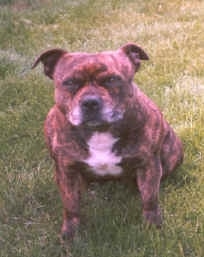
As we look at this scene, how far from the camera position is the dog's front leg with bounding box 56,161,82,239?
131 inches

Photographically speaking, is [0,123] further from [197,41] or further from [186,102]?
[197,41]

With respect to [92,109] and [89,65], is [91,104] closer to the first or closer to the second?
[92,109]

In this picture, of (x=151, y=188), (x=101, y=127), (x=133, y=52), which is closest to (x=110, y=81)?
(x=101, y=127)

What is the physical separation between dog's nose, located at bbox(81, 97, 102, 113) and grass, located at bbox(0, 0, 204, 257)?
0.76m

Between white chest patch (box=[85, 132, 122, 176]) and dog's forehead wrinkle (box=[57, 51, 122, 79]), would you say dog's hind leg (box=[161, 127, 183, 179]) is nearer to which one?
white chest patch (box=[85, 132, 122, 176])

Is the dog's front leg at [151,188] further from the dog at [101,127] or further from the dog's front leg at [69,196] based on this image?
the dog's front leg at [69,196]

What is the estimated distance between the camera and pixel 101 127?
10.3 feet

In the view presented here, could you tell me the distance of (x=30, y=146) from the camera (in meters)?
4.42

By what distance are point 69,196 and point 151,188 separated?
44 cm

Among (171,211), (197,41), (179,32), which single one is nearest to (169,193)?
(171,211)

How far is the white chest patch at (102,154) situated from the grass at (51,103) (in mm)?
348

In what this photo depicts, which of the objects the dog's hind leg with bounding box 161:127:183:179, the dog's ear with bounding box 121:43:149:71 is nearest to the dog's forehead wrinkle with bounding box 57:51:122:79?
the dog's ear with bounding box 121:43:149:71

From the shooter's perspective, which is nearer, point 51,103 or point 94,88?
point 94,88

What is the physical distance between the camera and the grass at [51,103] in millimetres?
3287
